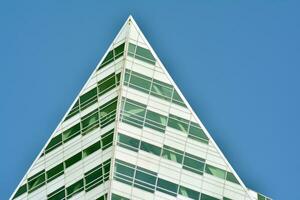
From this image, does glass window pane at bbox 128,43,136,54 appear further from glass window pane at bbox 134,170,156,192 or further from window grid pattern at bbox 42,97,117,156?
glass window pane at bbox 134,170,156,192

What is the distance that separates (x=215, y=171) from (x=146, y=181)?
7.53 meters

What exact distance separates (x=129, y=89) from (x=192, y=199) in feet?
40.3

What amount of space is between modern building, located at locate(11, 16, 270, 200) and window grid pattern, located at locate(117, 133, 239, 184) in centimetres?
9

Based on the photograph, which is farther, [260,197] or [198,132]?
[260,197]

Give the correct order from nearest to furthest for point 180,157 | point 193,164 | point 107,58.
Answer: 1. point 180,157
2. point 193,164
3. point 107,58

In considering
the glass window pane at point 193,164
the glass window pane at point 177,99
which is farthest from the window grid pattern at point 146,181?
the glass window pane at point 177,99

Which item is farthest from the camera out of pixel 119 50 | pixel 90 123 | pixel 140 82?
pixel 119 50

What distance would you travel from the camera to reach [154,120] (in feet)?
300

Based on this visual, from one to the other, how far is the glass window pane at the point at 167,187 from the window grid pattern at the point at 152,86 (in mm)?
8402

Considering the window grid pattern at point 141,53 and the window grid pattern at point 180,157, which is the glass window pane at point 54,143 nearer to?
the window grid pattern at point 180,157

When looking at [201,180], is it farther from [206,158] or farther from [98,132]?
[98,132]

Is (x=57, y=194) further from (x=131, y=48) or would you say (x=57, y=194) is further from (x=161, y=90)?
(x=131, y=48)

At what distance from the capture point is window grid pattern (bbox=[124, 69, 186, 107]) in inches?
3656

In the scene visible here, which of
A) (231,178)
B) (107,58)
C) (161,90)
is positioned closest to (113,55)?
(107,58)
